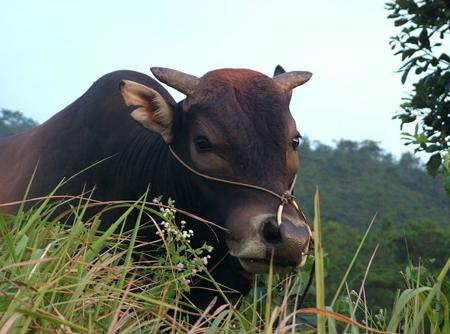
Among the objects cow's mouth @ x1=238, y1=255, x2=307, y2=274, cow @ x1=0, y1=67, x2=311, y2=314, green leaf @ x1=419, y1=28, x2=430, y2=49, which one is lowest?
cow's mouth @ x1=238, y1=255, x2=307, y2=274

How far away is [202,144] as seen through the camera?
4.27 metres


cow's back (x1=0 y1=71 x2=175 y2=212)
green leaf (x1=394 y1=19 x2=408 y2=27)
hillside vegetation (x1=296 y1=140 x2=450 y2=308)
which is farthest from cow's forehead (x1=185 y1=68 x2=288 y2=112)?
hillside vegetation (x1=296 y1=140 x2=450 y2=308)

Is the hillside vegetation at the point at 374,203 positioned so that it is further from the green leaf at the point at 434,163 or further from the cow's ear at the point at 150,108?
the cow's ear at the point at 150,108

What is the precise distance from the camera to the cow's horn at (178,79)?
4504 millimetres

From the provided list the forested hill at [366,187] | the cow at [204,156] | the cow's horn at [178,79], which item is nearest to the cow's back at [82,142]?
the cow at [204,156]

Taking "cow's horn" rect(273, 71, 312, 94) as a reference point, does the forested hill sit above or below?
below

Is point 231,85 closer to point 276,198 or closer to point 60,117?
point 276,198

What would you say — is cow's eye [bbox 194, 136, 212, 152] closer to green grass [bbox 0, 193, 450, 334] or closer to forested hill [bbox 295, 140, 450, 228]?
green grass [bbox 0, 193, 450, 334]

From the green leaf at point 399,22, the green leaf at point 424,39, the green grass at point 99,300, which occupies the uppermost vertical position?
the green leaf at point 399,22

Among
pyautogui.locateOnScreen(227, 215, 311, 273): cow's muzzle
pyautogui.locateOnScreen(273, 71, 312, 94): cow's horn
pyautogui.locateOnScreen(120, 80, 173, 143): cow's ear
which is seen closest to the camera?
pyautogui.locateOnScreen(227, 215, 311, 273): cow's muzzle

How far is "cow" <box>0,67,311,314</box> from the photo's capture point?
12.3 feet

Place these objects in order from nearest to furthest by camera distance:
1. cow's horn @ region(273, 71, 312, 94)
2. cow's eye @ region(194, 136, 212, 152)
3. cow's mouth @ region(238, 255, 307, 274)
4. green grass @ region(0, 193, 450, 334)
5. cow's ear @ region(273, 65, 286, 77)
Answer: green grass @ region(0, 193, 450, 334), cow's mouth @ region(238, 255, 307, 274), cow's eye @ region(194, 136, 212, 152), cow's horn @ region(273, 71, 312, 94), cow's ear @ region(273, 65, 286, 77)

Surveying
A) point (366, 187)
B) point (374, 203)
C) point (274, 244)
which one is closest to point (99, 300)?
point (274, 244)

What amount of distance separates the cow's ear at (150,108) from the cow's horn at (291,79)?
634 mm
